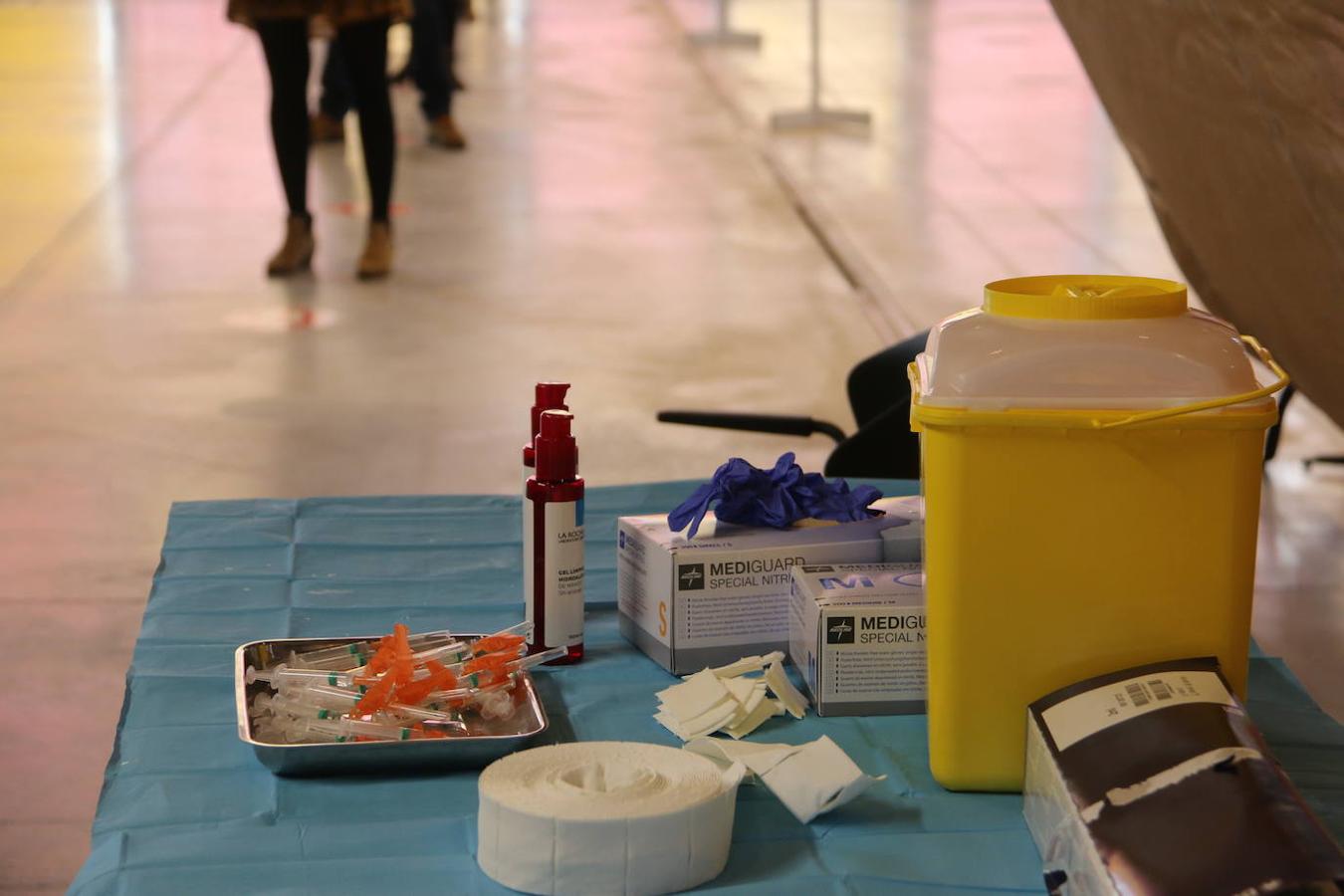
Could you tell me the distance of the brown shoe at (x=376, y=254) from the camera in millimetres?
4227

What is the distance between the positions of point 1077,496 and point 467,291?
309 centimetres

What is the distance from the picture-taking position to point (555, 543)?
4.66 ft

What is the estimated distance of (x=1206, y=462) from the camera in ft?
3.85

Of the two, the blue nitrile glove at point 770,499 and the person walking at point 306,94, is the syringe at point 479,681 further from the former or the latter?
the person walking at point 306,94

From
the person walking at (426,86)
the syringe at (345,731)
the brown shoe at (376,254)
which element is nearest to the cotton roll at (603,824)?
the syringe at (345,731)

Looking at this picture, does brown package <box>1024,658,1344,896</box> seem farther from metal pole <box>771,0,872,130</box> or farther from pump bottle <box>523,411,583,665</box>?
metal pole <box>771,0,872,130</box>

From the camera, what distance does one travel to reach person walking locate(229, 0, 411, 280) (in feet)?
12.0

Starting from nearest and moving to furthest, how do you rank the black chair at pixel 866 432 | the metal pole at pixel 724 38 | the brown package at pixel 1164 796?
the brown package at pixel 1164 796, the black chair at pixel 866 432, the metal pole at pixel 724 38

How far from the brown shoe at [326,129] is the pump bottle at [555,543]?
4932 millimetres

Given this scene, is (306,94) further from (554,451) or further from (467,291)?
(554,451)

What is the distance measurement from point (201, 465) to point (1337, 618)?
1802 millimetres

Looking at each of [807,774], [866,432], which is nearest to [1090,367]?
[807,774]

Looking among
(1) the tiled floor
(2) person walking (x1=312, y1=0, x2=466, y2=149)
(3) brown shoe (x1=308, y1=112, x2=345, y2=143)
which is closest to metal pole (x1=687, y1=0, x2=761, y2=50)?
(1) the tiled floor

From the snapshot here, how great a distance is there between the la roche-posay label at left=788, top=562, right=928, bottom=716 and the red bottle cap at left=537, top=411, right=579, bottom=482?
21 centimetres
